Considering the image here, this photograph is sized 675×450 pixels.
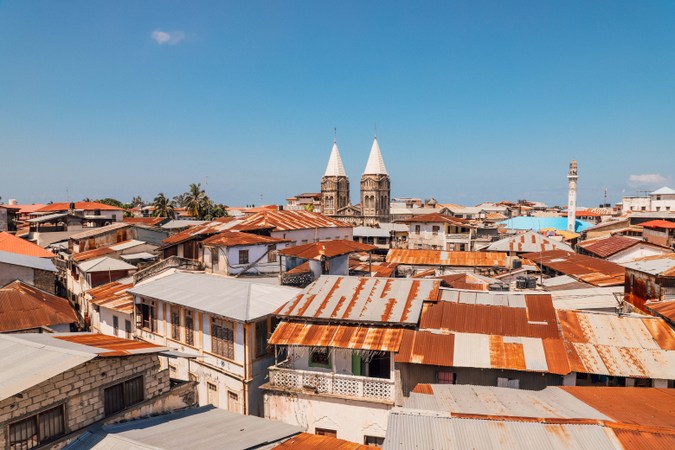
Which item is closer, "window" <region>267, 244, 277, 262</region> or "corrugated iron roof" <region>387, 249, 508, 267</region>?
"window" <region>267, 244, 277, 262</region>

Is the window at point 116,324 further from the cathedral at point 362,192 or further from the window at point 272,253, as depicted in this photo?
the cathedral at point 362,192

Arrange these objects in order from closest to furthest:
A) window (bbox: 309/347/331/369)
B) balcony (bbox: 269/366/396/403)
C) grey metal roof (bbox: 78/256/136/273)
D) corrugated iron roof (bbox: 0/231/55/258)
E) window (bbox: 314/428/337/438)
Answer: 1. balcony (bbox: 269/366/396/403)
2. window (bbox: 314/428/337/438)
3. window (bbox: 309/347/331/369)
4. grey metal roof (bbox: 78/256/136/273)
5. corrugated iron roof (bbox: 0/231/55/258)

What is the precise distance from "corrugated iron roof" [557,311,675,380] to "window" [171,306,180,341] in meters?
17.8

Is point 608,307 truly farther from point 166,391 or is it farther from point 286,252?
point 166,391

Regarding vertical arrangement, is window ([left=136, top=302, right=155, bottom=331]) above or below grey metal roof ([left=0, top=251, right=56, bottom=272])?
below

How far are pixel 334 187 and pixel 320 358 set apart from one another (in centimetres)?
8429

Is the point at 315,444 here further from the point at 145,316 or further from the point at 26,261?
the point at 26,261

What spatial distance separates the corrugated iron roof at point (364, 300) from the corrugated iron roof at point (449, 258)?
76.7 ft

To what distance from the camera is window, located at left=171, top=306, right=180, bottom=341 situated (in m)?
22.0

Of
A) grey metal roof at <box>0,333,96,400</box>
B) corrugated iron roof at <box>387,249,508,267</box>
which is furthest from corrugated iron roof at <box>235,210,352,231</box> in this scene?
grey metal roof at <box>0,333,96,400</box>

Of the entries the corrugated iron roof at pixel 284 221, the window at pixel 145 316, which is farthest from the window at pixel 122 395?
the corrugated iron roof at pixel 284 221

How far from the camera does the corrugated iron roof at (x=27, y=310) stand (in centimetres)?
2256

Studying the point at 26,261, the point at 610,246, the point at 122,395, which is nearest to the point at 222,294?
the point at 122,395

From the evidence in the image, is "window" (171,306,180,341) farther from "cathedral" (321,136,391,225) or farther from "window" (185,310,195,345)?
"cathedral" (321,136,391,225)
